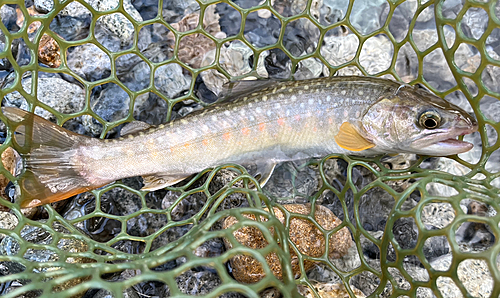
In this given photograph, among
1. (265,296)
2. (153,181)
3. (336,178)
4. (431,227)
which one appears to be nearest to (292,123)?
(336,178)

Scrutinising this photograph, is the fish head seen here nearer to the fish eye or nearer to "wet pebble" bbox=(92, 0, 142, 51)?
the fish eye

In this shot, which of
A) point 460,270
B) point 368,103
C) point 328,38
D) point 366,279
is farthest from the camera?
point 328,38

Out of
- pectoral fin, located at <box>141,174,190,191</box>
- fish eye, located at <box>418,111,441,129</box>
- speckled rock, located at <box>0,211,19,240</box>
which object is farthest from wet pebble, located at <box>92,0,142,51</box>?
fish eye, located at <box>418,111,441,129</box>

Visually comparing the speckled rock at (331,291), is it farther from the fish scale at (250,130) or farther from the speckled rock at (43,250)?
the speckled rock at (43,250)

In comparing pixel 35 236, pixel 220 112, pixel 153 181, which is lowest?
pixel 35 236

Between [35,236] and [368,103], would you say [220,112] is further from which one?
[35,236]

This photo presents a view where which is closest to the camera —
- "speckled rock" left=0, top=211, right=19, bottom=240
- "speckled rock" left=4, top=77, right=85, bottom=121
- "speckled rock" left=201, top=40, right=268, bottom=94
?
"speckled rock" left=0, top=211, right=19, bottom=240
